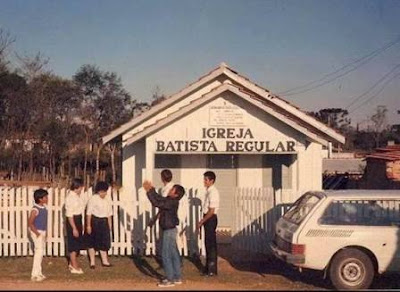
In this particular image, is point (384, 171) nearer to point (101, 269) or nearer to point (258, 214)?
point (258, 214)

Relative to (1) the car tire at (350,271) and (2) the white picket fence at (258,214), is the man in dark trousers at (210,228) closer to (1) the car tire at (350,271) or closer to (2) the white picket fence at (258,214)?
(2) the white picket fence at (258,214)

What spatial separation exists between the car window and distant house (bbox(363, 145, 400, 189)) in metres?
12.8

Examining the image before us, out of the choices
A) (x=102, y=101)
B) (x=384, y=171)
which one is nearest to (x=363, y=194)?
(x=384, y=171)

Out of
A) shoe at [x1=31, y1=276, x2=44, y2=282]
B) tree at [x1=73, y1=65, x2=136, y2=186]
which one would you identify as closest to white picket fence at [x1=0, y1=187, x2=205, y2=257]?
shoe at [x1=31, y1=276, x2=44, y2=282]

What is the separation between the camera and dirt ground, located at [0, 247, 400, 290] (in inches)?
420

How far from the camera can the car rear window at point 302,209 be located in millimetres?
10753

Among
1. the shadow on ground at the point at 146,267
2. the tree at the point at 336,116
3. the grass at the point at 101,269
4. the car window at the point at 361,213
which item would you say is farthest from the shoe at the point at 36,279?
the tree at the point at 336,116

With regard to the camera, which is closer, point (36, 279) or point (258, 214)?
point (36, 279)

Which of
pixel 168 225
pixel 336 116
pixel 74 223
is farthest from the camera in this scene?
pixel 336 116

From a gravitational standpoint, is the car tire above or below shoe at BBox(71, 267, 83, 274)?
above

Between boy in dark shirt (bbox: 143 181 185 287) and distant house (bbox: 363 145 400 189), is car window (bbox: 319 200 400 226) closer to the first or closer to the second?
boy in dark shirt (bbox: 143 181 185 287)

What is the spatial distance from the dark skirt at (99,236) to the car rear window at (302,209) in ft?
11.5

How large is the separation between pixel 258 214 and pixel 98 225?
3.32m

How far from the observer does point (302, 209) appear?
11.1 meters
